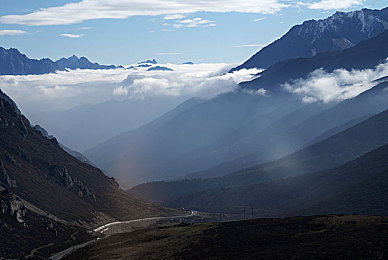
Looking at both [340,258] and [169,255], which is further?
[169,255]

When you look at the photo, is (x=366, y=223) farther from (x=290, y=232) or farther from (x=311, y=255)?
(x=311, y=255)

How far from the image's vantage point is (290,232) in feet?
584

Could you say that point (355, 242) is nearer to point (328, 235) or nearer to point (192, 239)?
point (328, 235)

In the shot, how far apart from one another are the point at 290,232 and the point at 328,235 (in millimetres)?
18999

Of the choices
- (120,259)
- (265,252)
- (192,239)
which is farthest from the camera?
(192,239)

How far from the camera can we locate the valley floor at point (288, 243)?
13631cm

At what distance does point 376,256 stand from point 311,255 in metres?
16.4

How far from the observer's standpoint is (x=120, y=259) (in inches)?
7037

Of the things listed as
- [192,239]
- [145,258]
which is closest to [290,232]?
[192,239]

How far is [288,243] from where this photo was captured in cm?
16150

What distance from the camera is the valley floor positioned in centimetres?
13631

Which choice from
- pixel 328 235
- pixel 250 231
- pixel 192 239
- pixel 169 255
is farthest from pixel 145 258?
pixel 328 235

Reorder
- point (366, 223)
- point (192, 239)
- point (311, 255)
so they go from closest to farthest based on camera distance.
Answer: point (311, 255), point (366, 223), point (192, 239)

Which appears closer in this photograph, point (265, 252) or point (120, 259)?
point (265, 252)
